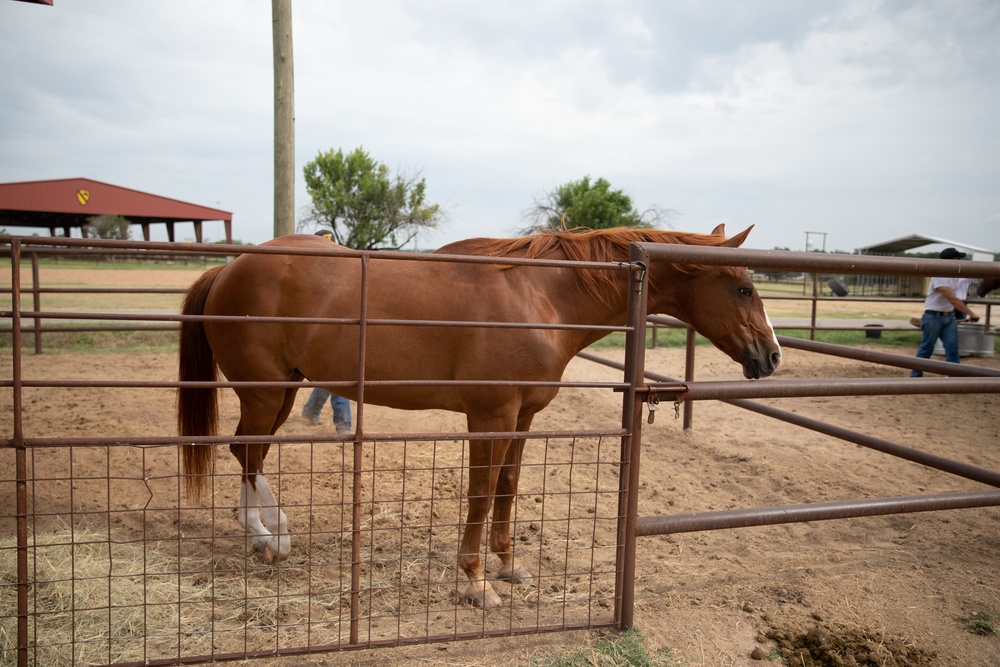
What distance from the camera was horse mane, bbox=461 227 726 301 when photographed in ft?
10.3

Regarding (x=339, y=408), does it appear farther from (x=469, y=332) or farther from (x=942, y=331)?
(x=942, y=331)

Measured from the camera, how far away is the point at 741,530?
381 centimetres

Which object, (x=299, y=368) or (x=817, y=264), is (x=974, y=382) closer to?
(x=817, y=264)

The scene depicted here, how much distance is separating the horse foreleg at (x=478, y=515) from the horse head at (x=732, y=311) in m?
1.20

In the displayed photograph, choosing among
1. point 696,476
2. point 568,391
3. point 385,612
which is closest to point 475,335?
point 385,612

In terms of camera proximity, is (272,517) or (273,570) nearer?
(273,570)

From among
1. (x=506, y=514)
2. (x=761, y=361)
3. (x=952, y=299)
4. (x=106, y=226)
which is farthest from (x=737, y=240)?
(x=106, y=226)

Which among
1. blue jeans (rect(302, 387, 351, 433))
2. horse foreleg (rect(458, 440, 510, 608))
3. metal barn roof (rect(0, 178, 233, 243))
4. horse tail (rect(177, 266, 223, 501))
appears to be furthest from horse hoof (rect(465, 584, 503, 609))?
metal barn roof (rect(0, 178, 233, 243))

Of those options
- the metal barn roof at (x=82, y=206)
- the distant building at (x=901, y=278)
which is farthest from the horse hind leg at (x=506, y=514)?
the metal barn roof at (x=82, y=206)

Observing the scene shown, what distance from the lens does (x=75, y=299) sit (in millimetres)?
17406

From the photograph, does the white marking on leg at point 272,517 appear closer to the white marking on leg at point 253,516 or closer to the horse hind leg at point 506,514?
the white marking on leg at point 253,516

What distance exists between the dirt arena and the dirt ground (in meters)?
0.01

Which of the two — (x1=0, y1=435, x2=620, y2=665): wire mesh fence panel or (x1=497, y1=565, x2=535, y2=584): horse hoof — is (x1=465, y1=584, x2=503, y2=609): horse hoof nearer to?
(x1=0, y1=435, x2=620, y2=665): wire mesh fence panel

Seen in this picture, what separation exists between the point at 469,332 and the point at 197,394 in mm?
1678
